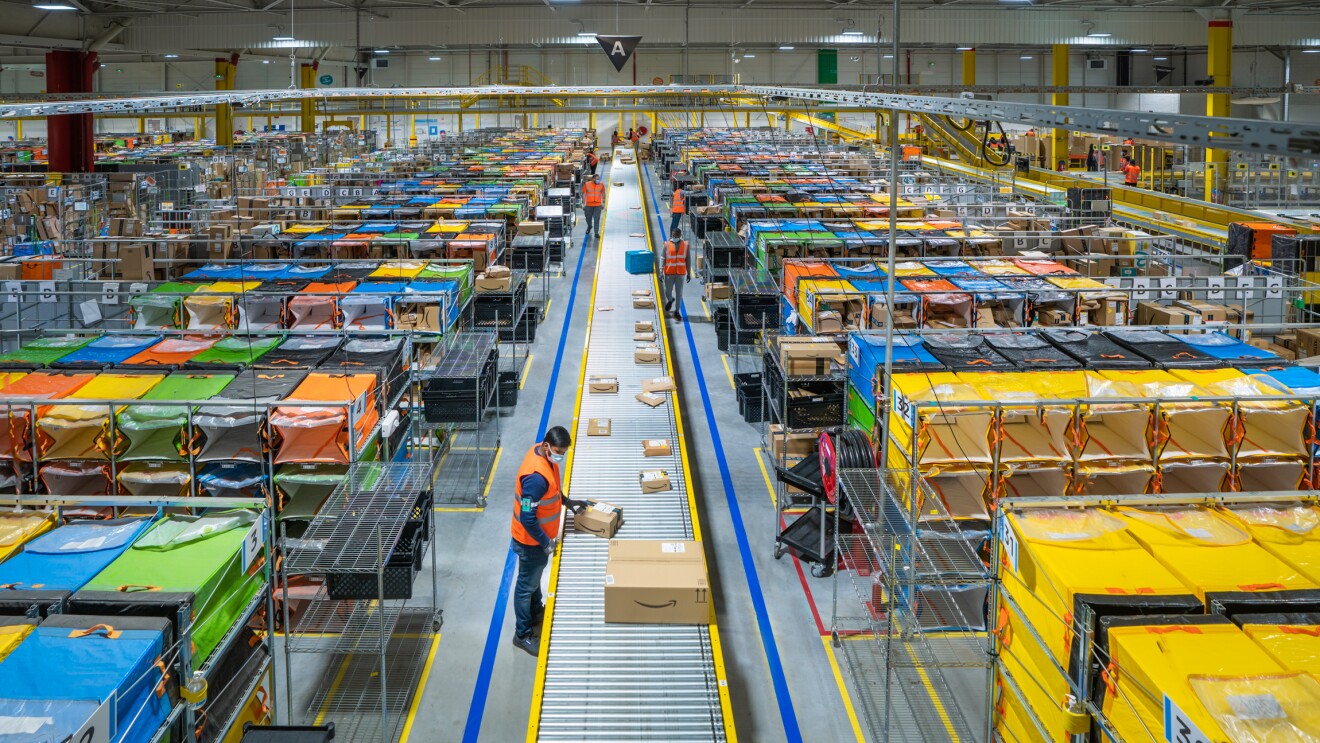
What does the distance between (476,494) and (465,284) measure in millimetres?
3789

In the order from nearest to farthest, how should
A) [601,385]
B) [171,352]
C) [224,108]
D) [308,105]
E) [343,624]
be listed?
[343,624]
[171,352]
[601,385]
[224,108]
[308,105]

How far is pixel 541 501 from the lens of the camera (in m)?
7.45

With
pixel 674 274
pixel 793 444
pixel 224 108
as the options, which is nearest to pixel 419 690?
pixel 793 444

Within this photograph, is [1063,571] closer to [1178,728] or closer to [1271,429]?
[1178,728]

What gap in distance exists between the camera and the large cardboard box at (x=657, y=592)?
7.13m

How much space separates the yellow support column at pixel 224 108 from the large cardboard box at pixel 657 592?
3219 centimetres

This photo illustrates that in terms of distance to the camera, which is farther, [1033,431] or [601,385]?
[601,385]

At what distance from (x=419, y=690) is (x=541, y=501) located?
1.61m

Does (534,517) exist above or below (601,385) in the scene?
below

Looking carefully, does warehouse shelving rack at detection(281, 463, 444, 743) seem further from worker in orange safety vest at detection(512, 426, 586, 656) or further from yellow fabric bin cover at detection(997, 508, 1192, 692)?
yellow fabric bin cover at detection(997, 508, 1192, 692)

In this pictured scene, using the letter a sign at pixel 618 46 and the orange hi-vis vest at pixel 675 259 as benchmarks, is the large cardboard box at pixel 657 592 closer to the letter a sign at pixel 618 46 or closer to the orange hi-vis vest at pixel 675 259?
the letter a sign at pixel 618 46

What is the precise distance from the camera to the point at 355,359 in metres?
9.80

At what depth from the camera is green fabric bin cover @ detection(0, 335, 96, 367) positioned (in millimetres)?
9484

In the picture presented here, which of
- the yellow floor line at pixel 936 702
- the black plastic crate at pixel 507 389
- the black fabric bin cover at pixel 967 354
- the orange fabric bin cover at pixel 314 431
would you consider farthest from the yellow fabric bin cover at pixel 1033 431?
the black plastic crate at pixel 507 389
